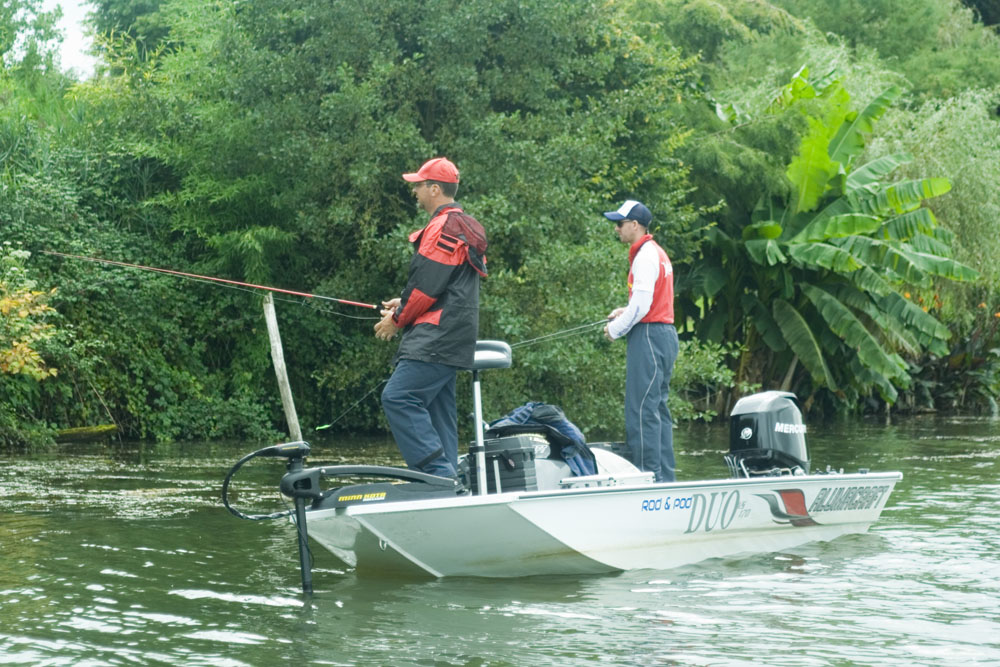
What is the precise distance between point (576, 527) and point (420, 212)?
11351mm

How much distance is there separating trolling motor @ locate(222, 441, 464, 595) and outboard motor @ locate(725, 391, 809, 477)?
264cm

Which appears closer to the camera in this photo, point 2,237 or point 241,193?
point 2,237

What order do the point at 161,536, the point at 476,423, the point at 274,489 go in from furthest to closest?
1. the point at 274,489
2. the point at 161,536
3. the point at 476,423

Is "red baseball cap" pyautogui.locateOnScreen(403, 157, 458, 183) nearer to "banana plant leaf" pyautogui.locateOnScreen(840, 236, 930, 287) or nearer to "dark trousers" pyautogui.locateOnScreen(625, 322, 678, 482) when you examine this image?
"dark trousers" pyautogui.locateOnScreen(625, 322, 678, 482)

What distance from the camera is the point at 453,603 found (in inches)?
261

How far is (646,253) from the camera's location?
838 cm

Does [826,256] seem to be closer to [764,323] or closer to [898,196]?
[898,196]

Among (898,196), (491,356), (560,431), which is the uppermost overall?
(898,196)

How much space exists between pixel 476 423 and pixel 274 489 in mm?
5460

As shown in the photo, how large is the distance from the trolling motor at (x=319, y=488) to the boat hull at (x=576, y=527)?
0.08 metres

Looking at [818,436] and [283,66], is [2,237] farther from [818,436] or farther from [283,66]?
[818,436]

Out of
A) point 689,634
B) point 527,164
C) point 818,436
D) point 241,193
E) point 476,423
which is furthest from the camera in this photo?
point 818,436

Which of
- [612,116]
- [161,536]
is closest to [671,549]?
A: [161,536]

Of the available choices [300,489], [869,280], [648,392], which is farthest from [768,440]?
[869,280]
